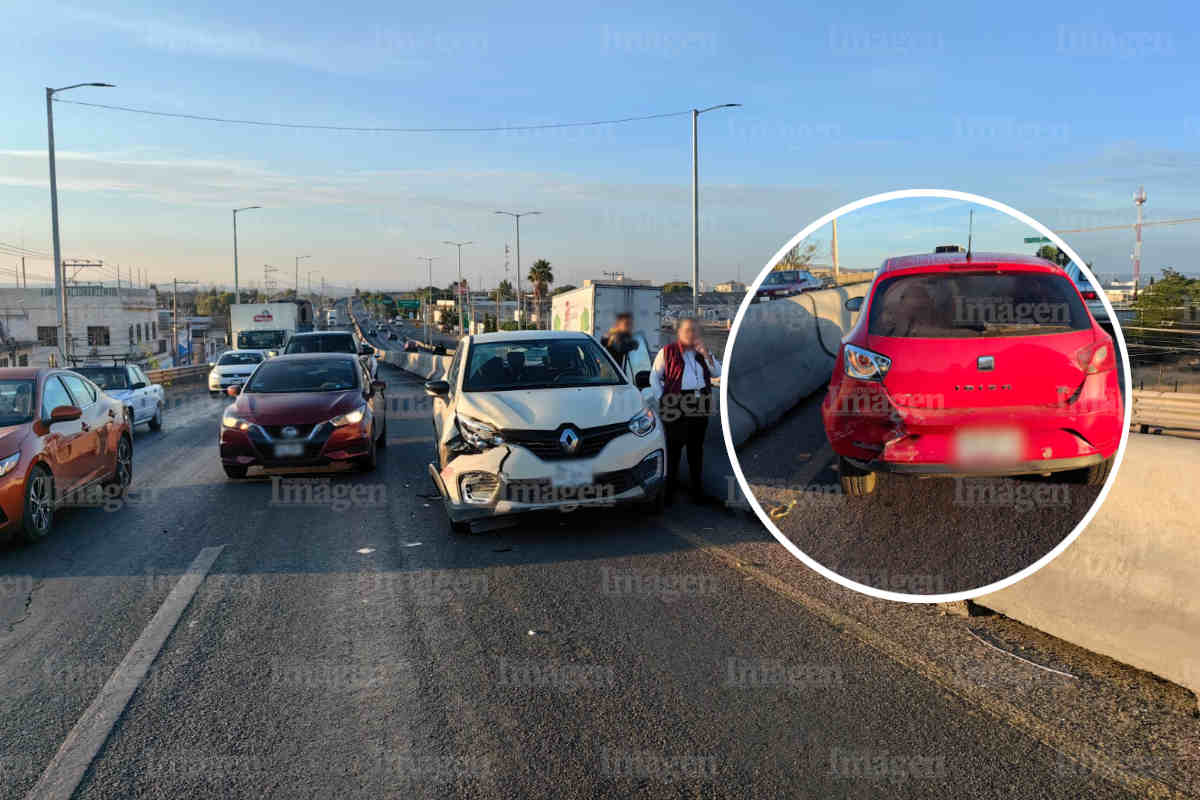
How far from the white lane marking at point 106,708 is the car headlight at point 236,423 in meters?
4.92

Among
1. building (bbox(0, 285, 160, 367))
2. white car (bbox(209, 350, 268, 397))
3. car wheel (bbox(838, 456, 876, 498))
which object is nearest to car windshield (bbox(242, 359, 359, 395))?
car wheel (bbox(838, 456, 876, 498))

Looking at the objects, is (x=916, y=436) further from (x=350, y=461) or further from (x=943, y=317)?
(x=350, y=461)

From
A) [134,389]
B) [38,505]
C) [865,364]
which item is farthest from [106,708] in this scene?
[134,389]

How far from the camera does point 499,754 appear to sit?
158 inches

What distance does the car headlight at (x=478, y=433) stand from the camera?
26.5 ft

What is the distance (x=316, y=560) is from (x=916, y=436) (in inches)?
260

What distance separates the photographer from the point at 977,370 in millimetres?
1630

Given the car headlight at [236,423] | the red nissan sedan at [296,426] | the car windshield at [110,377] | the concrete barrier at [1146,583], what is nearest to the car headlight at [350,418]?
the red nissan sedan at [296,426]

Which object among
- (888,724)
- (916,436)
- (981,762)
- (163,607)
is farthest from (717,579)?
(916,436)

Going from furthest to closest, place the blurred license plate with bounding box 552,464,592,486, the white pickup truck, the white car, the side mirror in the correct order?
the white car < the white pickup truck < the side mirror < the blurred license plate with bounding box 552,464,592,486

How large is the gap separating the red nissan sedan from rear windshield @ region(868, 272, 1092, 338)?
10631mm

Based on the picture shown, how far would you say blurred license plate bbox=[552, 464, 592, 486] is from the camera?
7.90 meters

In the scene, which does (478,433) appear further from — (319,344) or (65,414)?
(319,344)

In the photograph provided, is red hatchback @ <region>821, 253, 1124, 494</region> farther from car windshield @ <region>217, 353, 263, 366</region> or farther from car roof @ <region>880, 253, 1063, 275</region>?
car windshield @ <region>217, 353, 263, 366</region>
